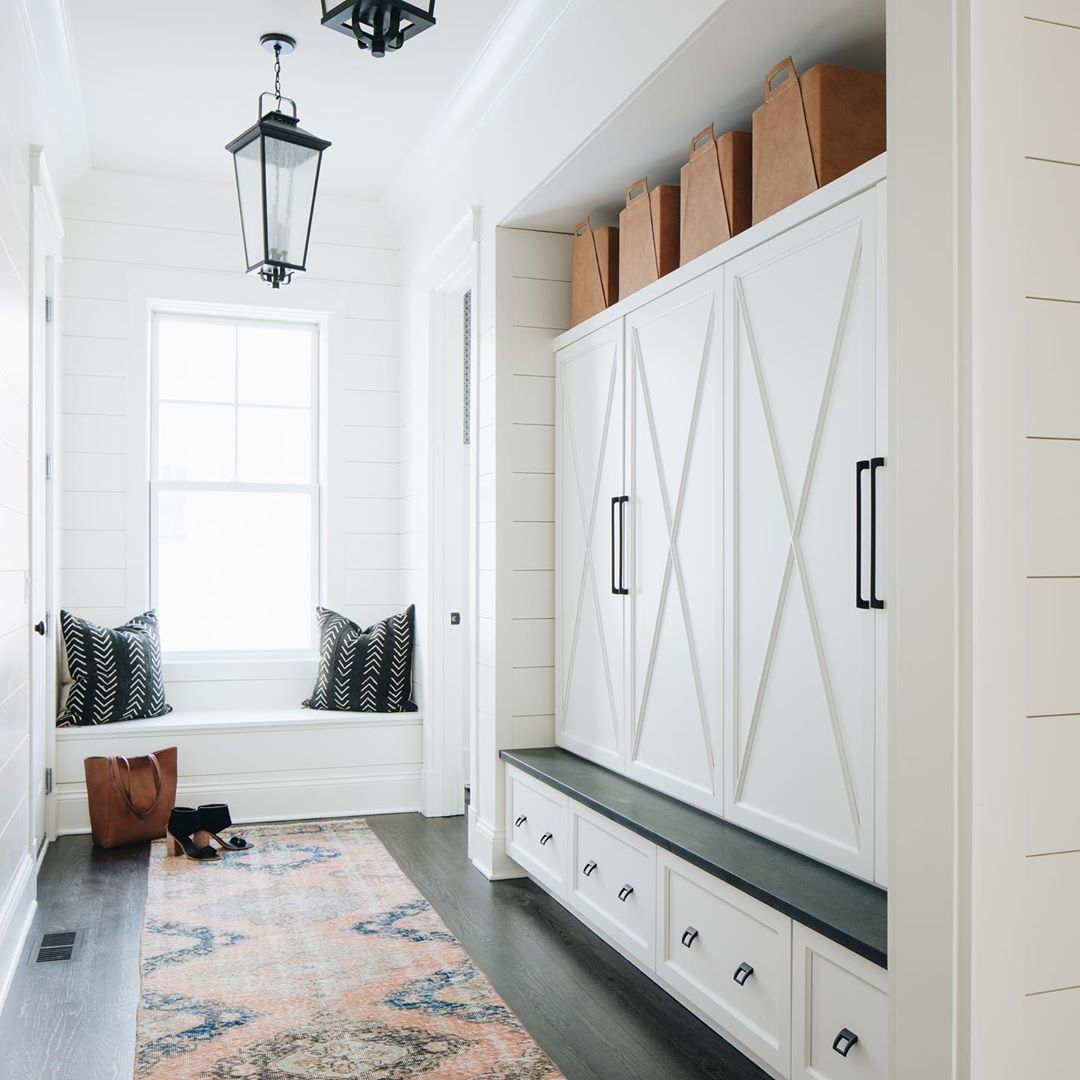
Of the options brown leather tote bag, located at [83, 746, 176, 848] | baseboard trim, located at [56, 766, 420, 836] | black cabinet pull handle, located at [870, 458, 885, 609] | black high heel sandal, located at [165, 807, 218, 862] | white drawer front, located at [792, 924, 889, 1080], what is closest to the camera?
white drawer front, located at [792, 924, 889, 1080]

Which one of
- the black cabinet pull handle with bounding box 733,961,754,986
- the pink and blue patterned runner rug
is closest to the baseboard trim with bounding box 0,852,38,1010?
the pink and blue patterned runner rug

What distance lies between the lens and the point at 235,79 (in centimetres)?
387

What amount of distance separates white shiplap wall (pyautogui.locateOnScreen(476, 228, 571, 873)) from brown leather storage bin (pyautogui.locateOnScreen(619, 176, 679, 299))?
541mm

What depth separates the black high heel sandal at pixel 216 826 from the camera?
13.6ft

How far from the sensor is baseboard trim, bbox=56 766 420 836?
4.43 metres

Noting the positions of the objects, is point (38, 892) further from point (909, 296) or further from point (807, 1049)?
point (909, 296)

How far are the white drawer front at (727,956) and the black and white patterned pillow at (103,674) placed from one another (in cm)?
281

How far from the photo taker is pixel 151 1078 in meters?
2.29

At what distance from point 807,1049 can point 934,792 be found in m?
0.93

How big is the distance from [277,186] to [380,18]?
137 cm

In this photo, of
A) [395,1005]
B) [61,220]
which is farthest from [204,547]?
[395,1005]

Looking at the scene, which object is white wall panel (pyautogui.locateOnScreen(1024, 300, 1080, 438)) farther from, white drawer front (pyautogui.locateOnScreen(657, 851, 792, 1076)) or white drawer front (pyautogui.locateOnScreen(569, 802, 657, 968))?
white drawer front (pyautogui.locateOnScreen(569, 802, 657, 968))

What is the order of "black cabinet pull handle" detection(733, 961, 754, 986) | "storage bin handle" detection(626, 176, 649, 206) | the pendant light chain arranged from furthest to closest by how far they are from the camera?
the pendant light chain
"storage bin handle" detection(626, 176, 649, 206)
"black cabinet pull handle" detection(733, 961, 754, 986)

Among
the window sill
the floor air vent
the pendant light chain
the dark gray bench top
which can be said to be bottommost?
the floor air vent
